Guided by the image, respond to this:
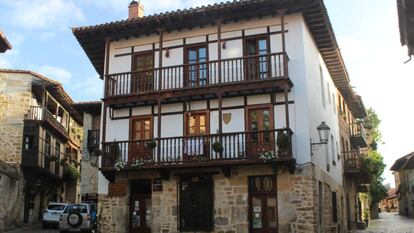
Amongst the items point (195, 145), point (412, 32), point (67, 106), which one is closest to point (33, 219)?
point (67, 106)

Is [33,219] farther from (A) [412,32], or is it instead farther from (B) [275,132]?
(A) [412,32]

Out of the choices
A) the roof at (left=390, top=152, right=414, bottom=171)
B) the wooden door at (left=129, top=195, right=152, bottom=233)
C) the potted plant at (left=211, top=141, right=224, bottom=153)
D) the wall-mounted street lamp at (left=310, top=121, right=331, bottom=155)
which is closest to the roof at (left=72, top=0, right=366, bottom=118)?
the wall-mounted street lamp at (left=310, top=121, right=331, bottom=155)

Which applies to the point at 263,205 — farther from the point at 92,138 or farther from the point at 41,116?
the point at 41,116

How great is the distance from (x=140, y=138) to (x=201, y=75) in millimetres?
3697

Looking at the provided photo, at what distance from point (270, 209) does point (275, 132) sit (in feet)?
9.29

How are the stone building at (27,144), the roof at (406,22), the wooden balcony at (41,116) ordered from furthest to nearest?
1. the wooden balcony at (41,116)
2. the stone building at (27,144)
3. the roof at (406,22)

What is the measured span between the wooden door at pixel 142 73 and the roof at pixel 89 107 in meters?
7.88

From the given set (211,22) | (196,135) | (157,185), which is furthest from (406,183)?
(196,135)

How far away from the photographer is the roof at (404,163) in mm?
50719

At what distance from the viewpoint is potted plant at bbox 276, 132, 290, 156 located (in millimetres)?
17000

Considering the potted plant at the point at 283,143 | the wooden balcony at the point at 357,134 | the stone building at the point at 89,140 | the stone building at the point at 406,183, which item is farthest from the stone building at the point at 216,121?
the stone building at the point at 406,183

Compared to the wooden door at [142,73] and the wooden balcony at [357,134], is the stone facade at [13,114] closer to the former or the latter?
the wooden door at [142,73]

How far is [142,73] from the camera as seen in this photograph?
2044 centimetres

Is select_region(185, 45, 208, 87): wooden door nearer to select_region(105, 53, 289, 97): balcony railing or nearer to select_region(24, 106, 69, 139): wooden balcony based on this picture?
select_region(105, 53, 289, 97): balcony railing
